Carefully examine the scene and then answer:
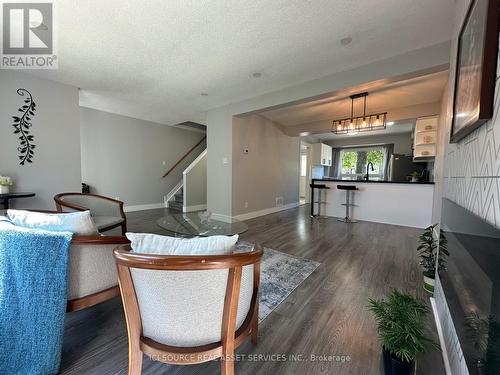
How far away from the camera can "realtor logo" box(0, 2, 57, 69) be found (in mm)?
1976

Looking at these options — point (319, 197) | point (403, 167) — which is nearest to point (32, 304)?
point (319, 197)

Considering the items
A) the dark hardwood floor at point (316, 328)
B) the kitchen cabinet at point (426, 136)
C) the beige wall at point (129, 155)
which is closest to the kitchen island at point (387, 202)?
the kitchen cabinet at point (426, 136)

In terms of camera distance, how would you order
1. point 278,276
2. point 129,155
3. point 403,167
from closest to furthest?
point 278,276
point 129,155
point 403,167

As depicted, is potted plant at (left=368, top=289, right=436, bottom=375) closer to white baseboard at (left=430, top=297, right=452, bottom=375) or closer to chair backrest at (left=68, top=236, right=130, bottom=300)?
white baseboard at (left=430, top=297, right=452, bottom=375)

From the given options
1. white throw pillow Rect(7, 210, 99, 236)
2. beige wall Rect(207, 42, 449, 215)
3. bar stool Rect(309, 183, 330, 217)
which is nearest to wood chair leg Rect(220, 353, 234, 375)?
white throw pillow Rect(7, 210, 99, 236)

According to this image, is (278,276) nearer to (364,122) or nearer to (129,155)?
(364,122)

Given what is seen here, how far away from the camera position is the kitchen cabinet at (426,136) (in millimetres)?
4008

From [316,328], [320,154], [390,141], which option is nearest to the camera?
[316,328]

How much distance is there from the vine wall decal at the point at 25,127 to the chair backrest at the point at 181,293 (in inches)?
153

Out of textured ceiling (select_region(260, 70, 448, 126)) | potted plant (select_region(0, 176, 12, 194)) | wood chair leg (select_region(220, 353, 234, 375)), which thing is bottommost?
wood chair leg (select_region(220, 353, 234, 375))

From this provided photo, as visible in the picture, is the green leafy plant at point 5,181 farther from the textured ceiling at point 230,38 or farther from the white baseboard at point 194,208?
the white baseboard at point 194,208

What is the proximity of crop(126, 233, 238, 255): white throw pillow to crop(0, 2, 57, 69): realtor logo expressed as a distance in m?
2.49

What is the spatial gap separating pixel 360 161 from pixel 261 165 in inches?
198

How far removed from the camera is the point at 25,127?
3227 millimetres
